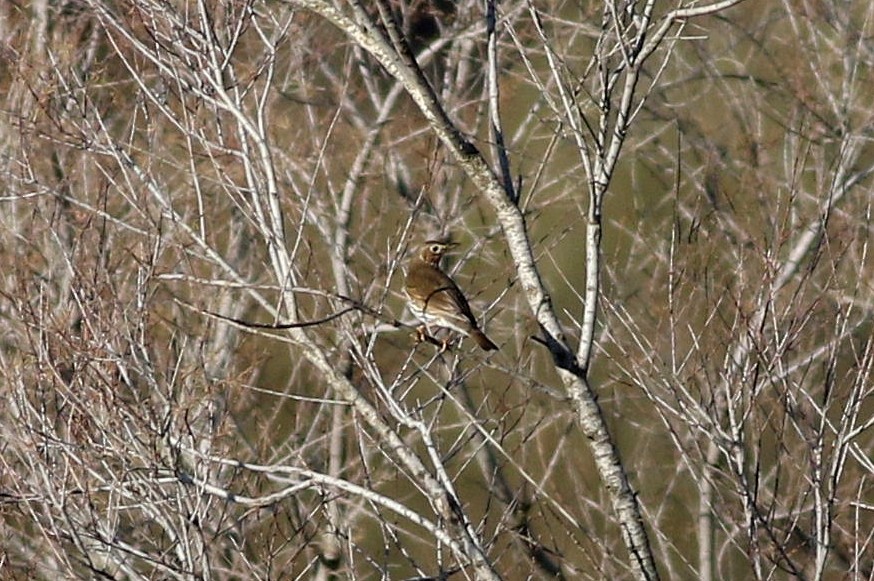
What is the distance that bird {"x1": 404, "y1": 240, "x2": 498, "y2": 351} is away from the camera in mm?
7996

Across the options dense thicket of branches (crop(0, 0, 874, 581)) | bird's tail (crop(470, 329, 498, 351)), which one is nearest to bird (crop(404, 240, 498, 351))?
bird's tail (crop(470, 329, 498, 351))

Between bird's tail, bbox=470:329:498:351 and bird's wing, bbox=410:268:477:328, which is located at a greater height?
bird's wing, bbox=410:268:477:328

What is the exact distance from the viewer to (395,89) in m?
14.9

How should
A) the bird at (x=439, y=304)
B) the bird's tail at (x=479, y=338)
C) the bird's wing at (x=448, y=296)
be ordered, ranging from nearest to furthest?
1. the bird's tail at (x=479, y=338)
2. the bird at (x=439, y=304)
3. the bird's wing at (x=448, y=296)

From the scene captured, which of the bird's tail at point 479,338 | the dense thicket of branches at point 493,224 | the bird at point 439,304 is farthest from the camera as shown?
the dense thicket of branches at point 493,224

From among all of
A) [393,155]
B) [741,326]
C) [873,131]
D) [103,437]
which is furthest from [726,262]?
[103,437]

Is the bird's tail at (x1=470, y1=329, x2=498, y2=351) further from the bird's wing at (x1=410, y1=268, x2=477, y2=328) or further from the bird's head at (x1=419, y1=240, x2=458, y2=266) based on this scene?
the bird's head at (x1=419, y1=240, x2=458, y2=266)

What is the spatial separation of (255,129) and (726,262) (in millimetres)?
7584

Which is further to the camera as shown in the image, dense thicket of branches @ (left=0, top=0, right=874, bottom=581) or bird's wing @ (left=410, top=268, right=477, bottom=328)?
dense thicket of branches @ (left=0, top=0, right=874, bottom=581)

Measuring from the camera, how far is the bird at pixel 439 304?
800 centimetres

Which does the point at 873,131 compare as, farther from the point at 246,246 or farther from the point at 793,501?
the point at 246,246

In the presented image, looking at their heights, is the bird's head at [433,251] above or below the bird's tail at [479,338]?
above

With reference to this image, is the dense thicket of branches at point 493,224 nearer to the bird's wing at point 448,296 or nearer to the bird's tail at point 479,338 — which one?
the bird's wing at point 448,296

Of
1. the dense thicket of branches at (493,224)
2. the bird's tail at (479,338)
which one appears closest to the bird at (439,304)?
the bird's tail at (479,338)
